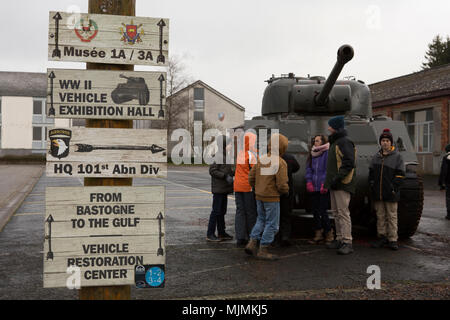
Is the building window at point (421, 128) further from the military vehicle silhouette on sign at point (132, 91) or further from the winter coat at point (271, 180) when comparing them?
the military vehicle silhouette on sign at point (132, 91)

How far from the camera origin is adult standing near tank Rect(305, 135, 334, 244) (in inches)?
279

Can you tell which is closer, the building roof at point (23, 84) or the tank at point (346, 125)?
the tank at point (346, 125)

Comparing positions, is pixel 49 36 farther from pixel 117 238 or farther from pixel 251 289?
pixel 251 289

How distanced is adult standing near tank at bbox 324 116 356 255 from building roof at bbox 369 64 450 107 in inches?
766

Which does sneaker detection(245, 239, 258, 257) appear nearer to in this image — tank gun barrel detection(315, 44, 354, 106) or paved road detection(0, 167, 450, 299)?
paved road detection(0, 167, 450, 299)

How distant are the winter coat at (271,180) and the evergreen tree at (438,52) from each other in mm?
46018

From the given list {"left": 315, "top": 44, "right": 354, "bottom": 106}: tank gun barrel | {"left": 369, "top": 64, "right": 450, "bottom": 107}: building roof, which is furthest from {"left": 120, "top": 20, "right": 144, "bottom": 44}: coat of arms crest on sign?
{"left": 369, "top": 64, "right": 450, "bottom": 107}: building roof

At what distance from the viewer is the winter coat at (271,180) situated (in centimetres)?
608

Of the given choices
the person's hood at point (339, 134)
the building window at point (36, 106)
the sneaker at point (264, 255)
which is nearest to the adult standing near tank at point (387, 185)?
the person's hood at point (339, 134)

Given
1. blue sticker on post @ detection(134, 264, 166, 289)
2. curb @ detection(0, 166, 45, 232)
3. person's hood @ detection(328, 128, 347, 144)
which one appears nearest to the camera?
blue sticker on post @ detection(134, 264, 166, 289)

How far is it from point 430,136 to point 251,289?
24238 mm

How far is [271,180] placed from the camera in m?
6.13

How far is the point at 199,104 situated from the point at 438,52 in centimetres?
2569

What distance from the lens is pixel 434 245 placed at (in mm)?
7117
